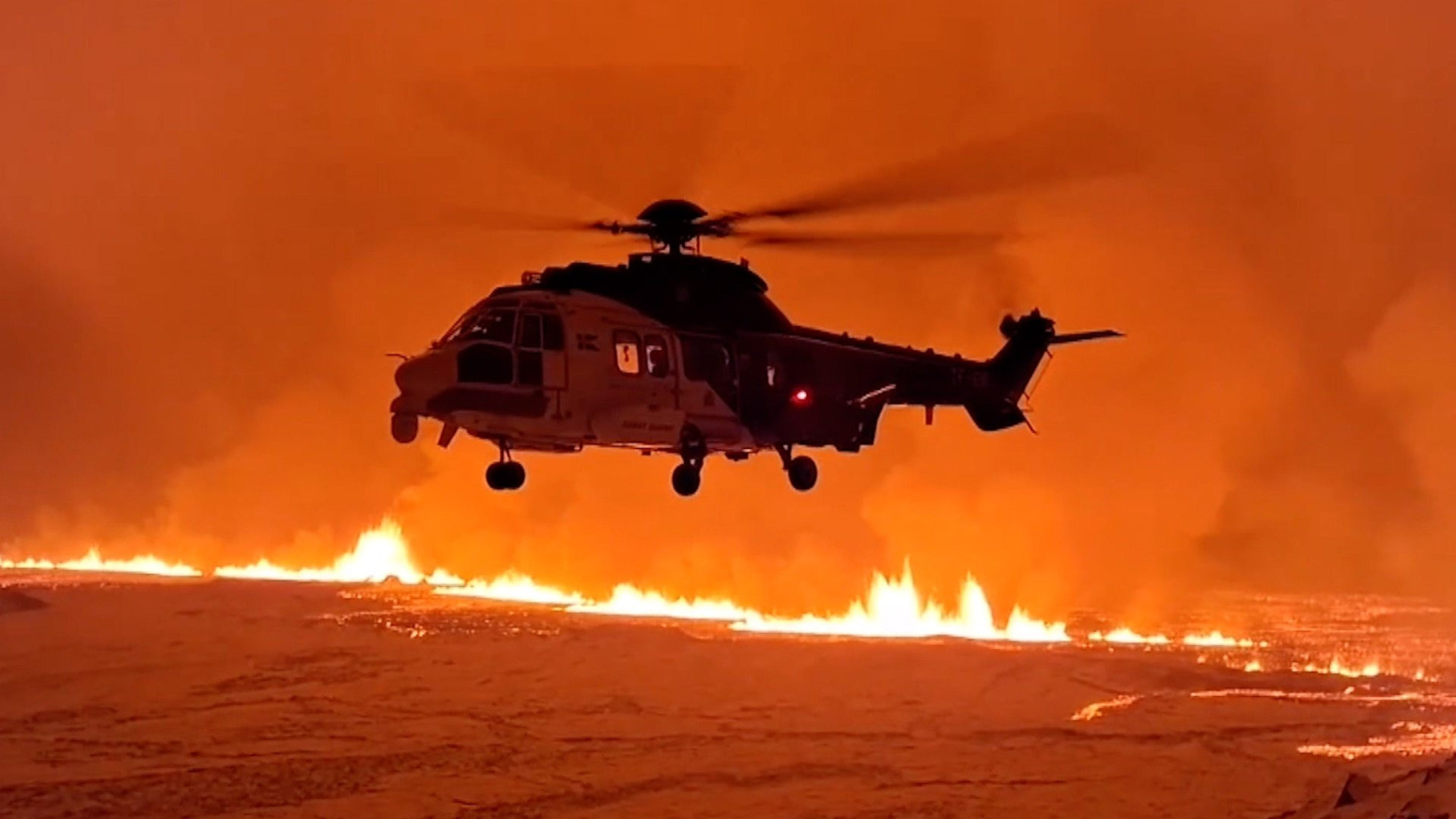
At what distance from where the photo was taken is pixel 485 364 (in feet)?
61.4

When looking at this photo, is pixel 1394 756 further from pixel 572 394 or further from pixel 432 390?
pixel 432 390

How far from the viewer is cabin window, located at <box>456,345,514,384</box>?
18.6m

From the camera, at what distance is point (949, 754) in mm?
29734

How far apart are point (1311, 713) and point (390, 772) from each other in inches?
1036

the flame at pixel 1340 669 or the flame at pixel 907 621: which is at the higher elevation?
the flame at pixel 907 621

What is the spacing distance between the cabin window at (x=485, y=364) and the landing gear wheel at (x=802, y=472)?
220 inches

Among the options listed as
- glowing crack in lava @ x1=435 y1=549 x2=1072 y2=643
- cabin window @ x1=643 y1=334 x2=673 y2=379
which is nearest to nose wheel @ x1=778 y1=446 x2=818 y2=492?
cabin window @ x1=643 y1=334 x2=673 y2=379

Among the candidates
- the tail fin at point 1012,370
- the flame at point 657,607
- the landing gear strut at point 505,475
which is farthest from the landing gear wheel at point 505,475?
the flame at point 657,607

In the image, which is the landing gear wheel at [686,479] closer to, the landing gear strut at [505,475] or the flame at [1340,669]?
the landing gear strut at [505,475]

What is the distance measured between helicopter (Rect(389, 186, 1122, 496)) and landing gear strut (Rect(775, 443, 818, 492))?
0.03 m

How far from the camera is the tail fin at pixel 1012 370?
25234mm

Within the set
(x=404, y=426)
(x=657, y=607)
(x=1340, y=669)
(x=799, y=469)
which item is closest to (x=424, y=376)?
(x=404, y=426)

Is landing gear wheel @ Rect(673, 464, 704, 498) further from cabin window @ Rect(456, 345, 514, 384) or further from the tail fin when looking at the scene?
the tail fin

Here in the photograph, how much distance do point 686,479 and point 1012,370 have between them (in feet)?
29.5
